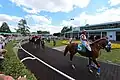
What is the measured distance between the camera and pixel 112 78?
987cm

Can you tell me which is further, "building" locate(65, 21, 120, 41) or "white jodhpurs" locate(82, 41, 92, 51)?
"building" locate(65, 21, 120, 41)

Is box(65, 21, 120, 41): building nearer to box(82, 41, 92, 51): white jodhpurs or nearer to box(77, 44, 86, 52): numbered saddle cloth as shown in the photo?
box(77, 44, 86, 52): numbered saddle cloth

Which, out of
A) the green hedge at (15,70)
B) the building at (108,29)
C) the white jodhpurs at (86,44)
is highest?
the green hedge at (15,70)

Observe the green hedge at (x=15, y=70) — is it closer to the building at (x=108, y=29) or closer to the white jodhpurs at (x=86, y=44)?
the white jodhpurs at (x=86, y=44)

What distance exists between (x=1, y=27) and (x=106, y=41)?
14706 centimetres

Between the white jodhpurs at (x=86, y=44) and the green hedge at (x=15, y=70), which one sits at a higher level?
the green hedge at (x=15, y=70)

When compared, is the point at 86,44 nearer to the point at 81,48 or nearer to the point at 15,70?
the point at 81,48

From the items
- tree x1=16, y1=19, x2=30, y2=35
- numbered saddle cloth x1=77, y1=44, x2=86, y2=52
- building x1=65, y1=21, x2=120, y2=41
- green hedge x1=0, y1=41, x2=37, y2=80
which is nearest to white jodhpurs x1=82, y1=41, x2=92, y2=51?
numbered saddle cloth x1=77, y1=44, x2=86, y2=52

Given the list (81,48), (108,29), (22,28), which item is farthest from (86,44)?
(22,28)

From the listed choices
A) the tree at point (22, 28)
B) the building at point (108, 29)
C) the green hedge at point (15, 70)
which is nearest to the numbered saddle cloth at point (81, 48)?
the green hedge at point (15, 70)

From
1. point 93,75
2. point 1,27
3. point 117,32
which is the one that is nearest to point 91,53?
point 93,75

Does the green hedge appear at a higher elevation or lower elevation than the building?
higher

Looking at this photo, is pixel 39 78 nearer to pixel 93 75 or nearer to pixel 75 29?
pixel 93 75

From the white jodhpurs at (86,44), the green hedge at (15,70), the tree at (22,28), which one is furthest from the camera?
the tree at (22,28)
